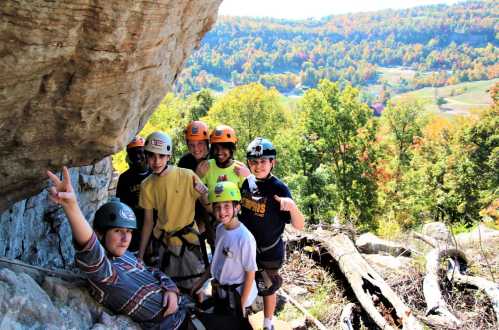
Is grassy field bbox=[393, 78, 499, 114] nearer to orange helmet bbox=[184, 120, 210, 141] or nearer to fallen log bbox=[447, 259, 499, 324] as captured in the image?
fallen log bbox=[447, 259, 499, 324]

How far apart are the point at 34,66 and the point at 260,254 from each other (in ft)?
10.3

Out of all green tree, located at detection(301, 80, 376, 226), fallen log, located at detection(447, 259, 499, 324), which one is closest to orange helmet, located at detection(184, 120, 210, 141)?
fallen log, located at detection(447, 259, 499, 324)

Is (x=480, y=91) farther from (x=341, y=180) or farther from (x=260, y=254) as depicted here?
(x=260, y=254)

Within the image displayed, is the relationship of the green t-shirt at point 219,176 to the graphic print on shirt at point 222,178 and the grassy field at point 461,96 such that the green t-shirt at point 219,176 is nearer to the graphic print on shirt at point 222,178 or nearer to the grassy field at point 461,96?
the graphic print on shirt at point 222,178

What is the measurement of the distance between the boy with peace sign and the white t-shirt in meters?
0.45

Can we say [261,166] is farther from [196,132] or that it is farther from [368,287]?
[368,287]

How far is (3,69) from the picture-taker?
2918 mm

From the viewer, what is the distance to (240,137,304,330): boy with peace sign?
493 cm

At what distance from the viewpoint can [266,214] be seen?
4965 millimetres

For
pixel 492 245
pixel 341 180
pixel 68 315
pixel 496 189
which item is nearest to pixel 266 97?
pixel 341 180

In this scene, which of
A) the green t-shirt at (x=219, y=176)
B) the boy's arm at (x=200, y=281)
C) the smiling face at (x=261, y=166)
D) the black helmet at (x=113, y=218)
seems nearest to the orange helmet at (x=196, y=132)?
the green t-shirt at (x=219, y=176)

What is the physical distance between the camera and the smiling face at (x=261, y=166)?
16.3 feet

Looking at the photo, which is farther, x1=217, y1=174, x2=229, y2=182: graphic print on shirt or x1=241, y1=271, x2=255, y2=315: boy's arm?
x1=217, y1=174, x2=229, y2=182: graphic print on shirt

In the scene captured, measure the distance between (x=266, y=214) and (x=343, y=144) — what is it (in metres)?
24.0
